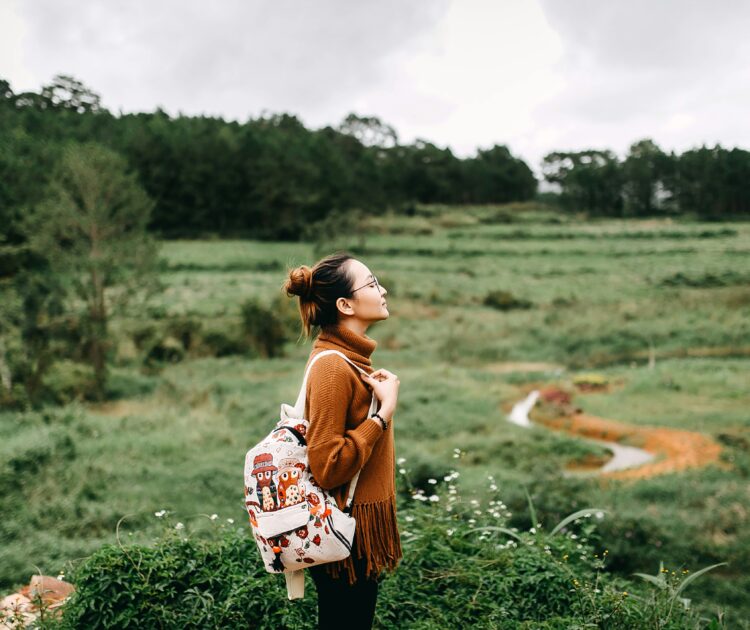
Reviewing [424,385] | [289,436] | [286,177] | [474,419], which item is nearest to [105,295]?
[424,385]

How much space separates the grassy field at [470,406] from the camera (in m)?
7.64

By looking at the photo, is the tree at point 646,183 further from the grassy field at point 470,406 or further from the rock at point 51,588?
the rock at point 51,588

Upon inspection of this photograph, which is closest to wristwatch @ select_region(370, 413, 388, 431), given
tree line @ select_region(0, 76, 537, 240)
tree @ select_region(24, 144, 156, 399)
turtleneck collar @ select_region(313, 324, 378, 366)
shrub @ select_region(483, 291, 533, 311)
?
turtleneck collar @ select_region(313, 324, 378, 366)

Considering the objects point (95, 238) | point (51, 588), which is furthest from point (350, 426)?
point (95, 238)

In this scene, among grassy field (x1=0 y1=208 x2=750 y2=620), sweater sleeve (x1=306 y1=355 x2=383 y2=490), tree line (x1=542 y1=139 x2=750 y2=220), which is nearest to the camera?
sweater sleeve (x1=306 y1=355 x2=383 y2=490)

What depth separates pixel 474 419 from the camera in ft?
48.5

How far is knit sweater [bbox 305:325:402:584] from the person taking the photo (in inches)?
86.0

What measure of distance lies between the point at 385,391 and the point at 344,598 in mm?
810

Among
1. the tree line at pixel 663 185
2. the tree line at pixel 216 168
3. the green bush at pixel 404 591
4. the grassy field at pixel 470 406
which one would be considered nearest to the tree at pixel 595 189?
the tree line at pixel 663 185

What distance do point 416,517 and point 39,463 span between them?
21.4 ft

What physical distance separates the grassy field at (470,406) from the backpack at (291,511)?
981 mm

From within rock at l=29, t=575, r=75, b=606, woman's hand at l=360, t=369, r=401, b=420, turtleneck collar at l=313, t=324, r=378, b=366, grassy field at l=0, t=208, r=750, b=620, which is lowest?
grassy field at l=0, t=208, r=750, b=620

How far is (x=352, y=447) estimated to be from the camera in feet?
7.18

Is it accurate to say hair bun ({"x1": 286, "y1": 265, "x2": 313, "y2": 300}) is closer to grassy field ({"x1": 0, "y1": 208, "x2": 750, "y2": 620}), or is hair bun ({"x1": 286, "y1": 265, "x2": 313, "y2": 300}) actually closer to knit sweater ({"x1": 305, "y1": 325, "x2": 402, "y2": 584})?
knit sweater ({"x1": 305, "y1": 325, "x2": 402, "y2": 584})
